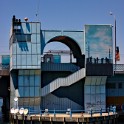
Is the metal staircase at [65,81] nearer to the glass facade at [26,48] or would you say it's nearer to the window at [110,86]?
the glass facade at [26,48]

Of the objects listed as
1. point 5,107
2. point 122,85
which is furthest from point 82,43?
point 5,107

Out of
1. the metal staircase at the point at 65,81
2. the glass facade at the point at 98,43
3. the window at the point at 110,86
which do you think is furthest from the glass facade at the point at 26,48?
the window at the point at 110,86

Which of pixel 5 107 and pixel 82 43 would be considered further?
pixel 5 107

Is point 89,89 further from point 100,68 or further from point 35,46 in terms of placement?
point 35,46

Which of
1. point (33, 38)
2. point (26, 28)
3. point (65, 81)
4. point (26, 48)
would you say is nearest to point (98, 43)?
point (65, 81)

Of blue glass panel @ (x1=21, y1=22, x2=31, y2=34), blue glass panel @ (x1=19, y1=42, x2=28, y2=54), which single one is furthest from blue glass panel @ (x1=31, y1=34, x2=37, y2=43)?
blue glass panel @ (x1=19, y1=42, x2=28, y2=54)

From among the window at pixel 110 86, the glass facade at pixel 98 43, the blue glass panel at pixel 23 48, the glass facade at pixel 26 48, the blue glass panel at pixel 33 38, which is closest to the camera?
the glass facade at pixel 26 48

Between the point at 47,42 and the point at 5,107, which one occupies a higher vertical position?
the point at 47,42

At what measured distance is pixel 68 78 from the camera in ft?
178

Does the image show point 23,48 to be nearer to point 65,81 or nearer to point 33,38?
point 33,38

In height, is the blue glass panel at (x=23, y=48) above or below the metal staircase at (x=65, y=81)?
above

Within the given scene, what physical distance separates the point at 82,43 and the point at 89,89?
6.79 meters

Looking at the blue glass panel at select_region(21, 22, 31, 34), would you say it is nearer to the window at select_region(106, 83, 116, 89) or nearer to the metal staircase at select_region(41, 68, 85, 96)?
the metal staircase at select_region(41, 68, 85, 96)

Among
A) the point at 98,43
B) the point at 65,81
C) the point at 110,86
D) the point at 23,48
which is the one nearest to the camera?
the point at 23,48
